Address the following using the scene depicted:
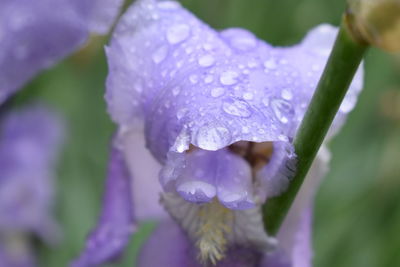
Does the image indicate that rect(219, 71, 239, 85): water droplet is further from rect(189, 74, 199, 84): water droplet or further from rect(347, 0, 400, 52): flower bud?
rect(347, 0, 400, 52): flower bud

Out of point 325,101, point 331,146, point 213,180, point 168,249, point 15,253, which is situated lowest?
point 15,253

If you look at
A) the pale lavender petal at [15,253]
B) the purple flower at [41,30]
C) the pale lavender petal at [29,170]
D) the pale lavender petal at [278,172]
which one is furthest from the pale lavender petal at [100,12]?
the pale lavender petal at [15,253]

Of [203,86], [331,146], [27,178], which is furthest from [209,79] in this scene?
[27,178]

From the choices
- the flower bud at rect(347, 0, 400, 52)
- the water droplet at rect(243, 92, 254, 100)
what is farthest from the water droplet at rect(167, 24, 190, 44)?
the flower bud at rect(347, 0, 400, 52)

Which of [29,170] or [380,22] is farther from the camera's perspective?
[29,170]

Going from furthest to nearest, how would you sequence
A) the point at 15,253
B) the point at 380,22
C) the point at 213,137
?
the point at 15,253 < the point at 213,137 < the point at 380,22

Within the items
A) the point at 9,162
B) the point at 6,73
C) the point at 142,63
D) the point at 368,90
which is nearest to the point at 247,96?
the point at 142,63

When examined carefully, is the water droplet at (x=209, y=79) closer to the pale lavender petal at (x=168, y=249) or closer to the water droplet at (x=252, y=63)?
the water droplet at (x=252, y=63)

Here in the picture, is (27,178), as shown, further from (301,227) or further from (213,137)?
(213,137)
